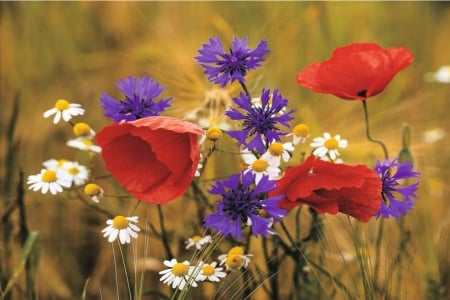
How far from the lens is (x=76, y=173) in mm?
588

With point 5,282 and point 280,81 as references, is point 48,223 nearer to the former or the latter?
point 5,282

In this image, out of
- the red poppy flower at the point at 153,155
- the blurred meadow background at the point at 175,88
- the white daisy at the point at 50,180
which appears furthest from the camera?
the blurred meadow background at the point at 175,88

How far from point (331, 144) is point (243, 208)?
0.10 meters

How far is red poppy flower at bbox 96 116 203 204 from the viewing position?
0.45 meters

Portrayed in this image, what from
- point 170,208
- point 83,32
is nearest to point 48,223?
point 170,208

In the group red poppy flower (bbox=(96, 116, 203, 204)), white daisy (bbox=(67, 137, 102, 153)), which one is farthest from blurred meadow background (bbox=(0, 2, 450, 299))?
red poppy flower (bbox=(96, 116, 203, 204))

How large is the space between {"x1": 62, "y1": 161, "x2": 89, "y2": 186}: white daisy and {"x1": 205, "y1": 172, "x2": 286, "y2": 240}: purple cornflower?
0.14 meters

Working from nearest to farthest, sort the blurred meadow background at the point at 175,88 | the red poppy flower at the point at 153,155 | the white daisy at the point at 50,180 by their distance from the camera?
the red poppy flower at the point at 153,155 < the white daisy at the point at 50,180 < the blurred meadow background at the point at 175,88

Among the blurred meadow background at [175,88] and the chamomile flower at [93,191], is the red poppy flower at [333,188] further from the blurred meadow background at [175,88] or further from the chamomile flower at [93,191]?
the blurred meadow background at [175,88]

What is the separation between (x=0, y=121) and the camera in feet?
3.26

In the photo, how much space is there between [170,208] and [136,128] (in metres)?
0.41

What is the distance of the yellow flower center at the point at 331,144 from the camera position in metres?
0.55

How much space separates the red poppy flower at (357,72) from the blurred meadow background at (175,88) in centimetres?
22

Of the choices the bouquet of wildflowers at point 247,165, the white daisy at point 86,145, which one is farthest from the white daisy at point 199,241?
the white daisy at point 86,145
